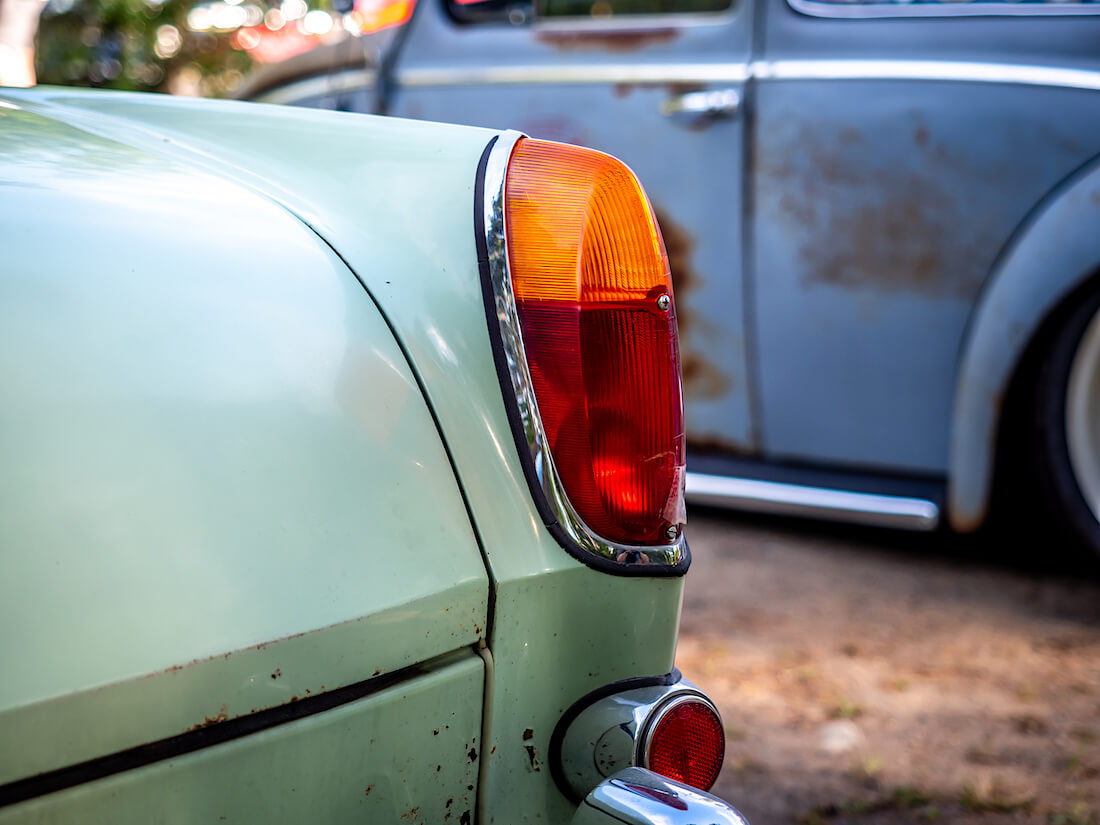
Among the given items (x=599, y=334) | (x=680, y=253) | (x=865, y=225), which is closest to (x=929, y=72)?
(x=865, y=225)

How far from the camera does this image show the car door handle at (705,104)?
269 cm

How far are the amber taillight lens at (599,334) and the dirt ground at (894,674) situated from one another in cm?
102

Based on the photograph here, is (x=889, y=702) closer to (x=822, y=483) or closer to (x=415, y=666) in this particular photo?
(x=822, y=483)

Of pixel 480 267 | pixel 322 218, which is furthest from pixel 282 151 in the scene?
pixel 480 267

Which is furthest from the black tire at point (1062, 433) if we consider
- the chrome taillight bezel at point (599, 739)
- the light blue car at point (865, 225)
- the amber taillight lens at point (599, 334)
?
the chrome taillight bezel at point (599, 739)

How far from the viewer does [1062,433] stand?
8.30ft

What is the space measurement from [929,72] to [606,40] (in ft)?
2.78

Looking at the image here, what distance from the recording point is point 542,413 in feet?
3.20

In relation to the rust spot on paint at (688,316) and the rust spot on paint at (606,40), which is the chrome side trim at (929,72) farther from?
the rust spot on paint at (688,316)

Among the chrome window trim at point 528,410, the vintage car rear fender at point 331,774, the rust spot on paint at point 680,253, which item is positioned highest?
the chrome window trim at point 528,410

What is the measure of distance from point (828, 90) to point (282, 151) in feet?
6.11

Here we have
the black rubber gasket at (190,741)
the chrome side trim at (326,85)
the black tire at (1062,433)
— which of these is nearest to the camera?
the black rubber gasket at (190,741)

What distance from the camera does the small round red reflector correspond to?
39.4 inches

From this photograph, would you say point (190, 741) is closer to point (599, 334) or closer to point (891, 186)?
point (599, 334)
